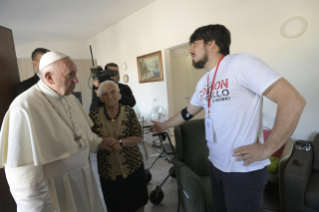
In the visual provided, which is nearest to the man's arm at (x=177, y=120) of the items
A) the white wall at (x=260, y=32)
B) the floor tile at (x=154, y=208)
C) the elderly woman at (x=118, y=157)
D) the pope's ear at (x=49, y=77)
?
the elderly woman at (x=118, y=157)

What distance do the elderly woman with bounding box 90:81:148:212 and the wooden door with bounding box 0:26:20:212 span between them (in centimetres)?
63

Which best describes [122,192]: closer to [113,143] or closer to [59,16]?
[113,143]

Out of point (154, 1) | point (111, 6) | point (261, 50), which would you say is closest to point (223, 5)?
point (261, 50)

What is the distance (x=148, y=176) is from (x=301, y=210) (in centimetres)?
187

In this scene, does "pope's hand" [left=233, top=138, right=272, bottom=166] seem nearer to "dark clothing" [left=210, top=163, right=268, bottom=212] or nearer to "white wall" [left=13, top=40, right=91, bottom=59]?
"dark clothing" [left=210, top=163, right=268, bottom=212]

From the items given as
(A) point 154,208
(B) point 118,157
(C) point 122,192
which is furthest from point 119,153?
(A) point 154,208

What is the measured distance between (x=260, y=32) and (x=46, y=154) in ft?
9.09

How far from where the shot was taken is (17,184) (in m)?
0.76

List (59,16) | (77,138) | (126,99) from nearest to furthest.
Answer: (77,138)
(126,99)
(59,16)

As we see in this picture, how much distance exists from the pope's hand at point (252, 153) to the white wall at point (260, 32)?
5.90 feet

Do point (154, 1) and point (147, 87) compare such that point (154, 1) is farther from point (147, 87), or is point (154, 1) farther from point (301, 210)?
point (301, 210)

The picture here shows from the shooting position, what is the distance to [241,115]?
917 mm

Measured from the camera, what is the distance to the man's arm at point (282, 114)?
0.76m

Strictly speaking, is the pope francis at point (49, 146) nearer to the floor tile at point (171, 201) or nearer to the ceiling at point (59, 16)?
the floor tile at point (171, 201)
